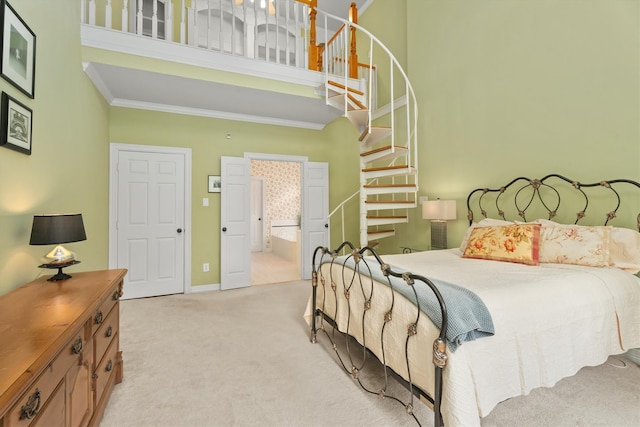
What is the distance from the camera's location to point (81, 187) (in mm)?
2793

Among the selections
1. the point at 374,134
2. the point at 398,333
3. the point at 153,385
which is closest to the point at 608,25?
the point at 374,134

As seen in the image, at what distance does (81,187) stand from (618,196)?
4.51 meters

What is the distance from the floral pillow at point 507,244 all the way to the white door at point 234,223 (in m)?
3.06

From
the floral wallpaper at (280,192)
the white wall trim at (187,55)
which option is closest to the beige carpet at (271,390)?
the white wall trim at (187,55)

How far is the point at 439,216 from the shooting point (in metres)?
3.26

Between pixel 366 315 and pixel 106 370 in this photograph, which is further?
pixel 366 315

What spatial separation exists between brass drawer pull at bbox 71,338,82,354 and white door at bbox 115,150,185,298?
118 inches

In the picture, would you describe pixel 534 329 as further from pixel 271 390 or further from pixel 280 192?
pixel 280 192

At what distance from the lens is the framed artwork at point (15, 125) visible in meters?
1.57

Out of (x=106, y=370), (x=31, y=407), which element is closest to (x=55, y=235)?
(x=106, y=370)

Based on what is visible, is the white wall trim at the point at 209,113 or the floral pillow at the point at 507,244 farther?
the white wall trim at the point at 209,113

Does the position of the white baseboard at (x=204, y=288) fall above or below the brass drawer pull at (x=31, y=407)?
below

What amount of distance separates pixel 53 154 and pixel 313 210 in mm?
3344

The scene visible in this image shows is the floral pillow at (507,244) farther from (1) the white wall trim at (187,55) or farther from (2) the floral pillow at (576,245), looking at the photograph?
(1) the white wall trim at (187,55)
